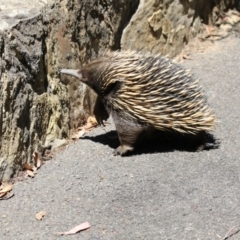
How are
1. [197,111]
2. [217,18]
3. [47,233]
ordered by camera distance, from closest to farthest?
[47,233] < [197,111] < [217,18]

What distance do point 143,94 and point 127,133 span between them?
392mm

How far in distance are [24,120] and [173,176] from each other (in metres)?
1.40

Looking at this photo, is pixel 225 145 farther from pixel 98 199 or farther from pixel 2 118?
pixel 2 118

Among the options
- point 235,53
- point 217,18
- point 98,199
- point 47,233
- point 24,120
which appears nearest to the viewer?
point 47,233

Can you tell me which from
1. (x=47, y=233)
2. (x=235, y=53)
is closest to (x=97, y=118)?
(x=47, y=233)

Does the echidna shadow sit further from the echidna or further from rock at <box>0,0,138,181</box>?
rock at <box>0,0,138,181</box>

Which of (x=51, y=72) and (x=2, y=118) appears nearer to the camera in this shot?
(x=2, y=118)

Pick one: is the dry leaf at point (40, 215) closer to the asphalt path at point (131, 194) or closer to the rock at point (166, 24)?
the asphalt path at point (131, 194)

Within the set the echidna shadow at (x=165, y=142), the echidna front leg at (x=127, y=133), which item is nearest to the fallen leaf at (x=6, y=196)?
the echidna front leg at (x=127, y=133)

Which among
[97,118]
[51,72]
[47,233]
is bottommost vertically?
[47,233]

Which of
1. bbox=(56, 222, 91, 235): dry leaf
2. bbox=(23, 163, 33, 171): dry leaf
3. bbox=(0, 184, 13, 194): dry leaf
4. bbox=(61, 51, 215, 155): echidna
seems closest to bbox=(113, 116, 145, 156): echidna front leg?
bbox=(61, 51, 215, 155): echidna

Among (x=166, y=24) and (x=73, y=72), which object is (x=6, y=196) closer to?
(x=73, y=72)

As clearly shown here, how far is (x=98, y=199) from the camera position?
577 cm

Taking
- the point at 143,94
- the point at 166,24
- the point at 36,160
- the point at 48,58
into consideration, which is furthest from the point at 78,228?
the point at 166,24
